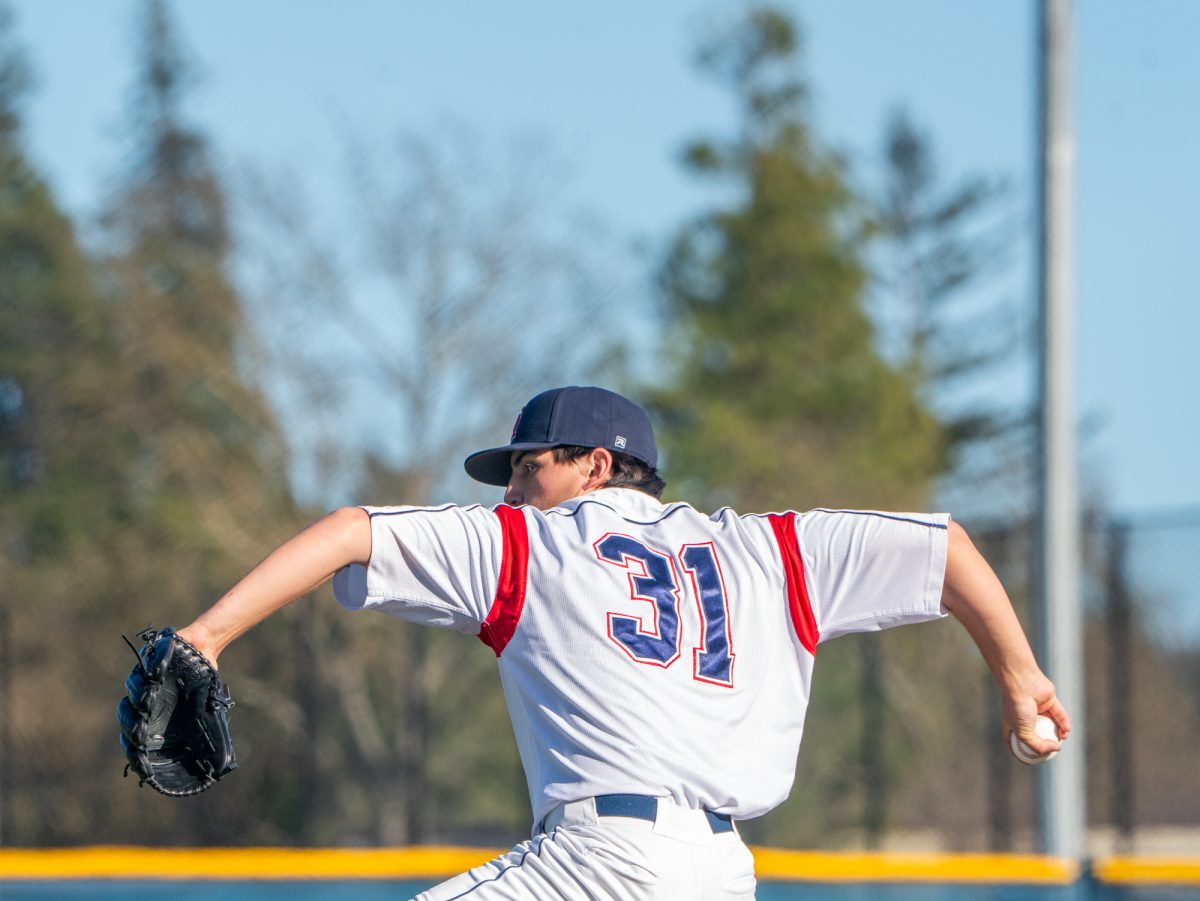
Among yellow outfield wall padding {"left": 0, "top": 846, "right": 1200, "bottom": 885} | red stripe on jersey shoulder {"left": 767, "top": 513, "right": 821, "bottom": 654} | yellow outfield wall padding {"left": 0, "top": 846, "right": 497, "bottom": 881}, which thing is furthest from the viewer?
yellow outfield wall padding {"left": 0, "top": 846, "right": 497, "bottom": 881}

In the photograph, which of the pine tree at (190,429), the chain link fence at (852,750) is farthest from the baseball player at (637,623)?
the pine tree at (190,429)

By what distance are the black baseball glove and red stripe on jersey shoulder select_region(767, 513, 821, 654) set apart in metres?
0.89

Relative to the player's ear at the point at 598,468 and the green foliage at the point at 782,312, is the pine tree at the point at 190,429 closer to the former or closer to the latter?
the green foliage at the point at 782,312

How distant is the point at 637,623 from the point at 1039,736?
0.78 meters

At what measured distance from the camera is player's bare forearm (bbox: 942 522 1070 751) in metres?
2.59

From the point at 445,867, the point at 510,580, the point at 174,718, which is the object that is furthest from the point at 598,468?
the point at 445,867

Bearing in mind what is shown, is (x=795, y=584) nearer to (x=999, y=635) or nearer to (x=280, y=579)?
(x=999, y=635)

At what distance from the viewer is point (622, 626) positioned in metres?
2.37

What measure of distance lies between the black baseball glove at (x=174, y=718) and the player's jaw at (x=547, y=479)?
657 millimetres

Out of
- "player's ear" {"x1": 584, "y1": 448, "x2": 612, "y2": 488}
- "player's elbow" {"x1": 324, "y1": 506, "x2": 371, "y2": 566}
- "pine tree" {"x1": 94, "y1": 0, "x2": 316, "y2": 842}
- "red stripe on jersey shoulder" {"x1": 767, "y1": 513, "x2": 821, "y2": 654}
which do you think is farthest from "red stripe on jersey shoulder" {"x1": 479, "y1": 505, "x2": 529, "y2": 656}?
"pine tree" {"x1": 94, "y1": 0, "x2": 316, "y2": 842}

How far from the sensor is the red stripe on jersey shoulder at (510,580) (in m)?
2.39

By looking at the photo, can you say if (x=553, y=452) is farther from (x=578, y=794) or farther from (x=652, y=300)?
(x=652, y=300)

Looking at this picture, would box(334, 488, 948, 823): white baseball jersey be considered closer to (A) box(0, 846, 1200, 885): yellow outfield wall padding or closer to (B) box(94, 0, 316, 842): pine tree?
(A) box(0, 846, 1200, 885): yellow outfield wall padding

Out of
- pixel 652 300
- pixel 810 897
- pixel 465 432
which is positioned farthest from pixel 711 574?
pixel 652 300
